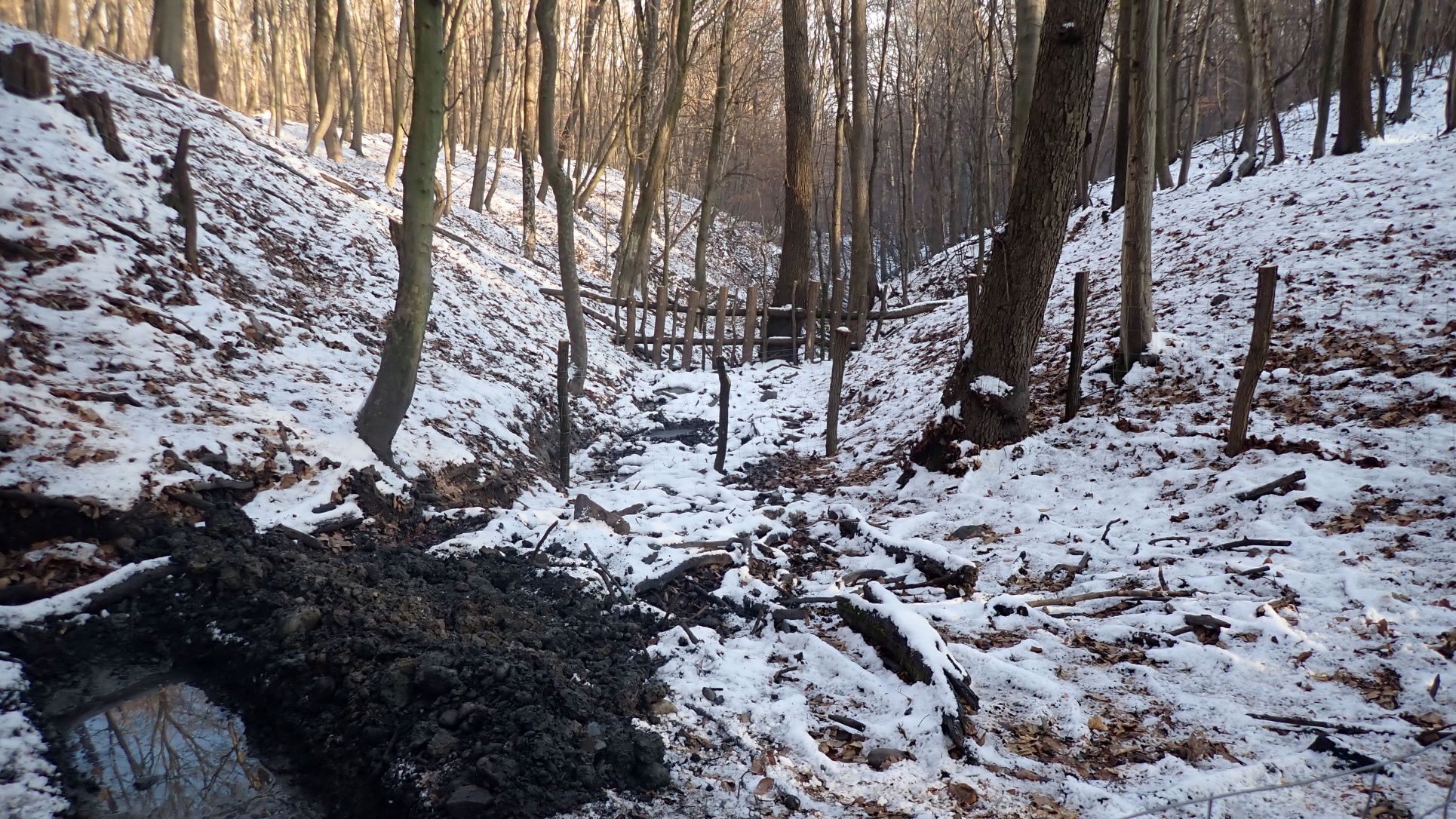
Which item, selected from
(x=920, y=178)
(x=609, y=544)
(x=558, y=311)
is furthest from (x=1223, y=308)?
(x=920, y=178)

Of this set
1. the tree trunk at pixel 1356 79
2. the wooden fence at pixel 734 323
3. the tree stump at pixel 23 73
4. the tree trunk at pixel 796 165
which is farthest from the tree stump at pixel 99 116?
the tree trunk at pixel 1356 79

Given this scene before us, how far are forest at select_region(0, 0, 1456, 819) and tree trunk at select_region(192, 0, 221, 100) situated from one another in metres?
3.85

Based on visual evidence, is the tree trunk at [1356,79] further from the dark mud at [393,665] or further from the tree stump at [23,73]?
the tree stump at [23,73]

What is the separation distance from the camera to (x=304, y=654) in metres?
3.22

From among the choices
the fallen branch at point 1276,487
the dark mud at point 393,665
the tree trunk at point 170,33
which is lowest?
the dark mud at point 393,665

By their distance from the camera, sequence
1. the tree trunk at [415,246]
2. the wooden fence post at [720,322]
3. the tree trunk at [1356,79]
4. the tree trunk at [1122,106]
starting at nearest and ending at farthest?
the tree trunk at [415,246], the tree trunk at [1122,106], the tree trunk at [1356,79], the wooden fence post at [720,322]

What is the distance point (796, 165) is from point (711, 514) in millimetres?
9539

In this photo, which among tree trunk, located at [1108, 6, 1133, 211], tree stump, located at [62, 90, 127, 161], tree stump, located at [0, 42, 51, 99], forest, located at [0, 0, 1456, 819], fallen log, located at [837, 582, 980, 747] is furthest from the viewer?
tree trunk, located at [1108, 6, 1133, 211]

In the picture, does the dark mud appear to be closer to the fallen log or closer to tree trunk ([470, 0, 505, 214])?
the fallen log

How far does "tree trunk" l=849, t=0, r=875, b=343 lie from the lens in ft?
38.9

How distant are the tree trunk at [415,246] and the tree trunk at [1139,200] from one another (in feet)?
19.9

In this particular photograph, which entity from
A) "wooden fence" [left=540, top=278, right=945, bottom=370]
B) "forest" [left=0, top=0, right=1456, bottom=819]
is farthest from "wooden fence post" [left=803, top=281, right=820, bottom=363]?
"forest" [left=0, top=0, right=1456, bottom=819]

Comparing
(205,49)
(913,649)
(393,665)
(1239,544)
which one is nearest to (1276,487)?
(1239,544)

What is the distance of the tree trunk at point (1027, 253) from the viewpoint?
5613mm
